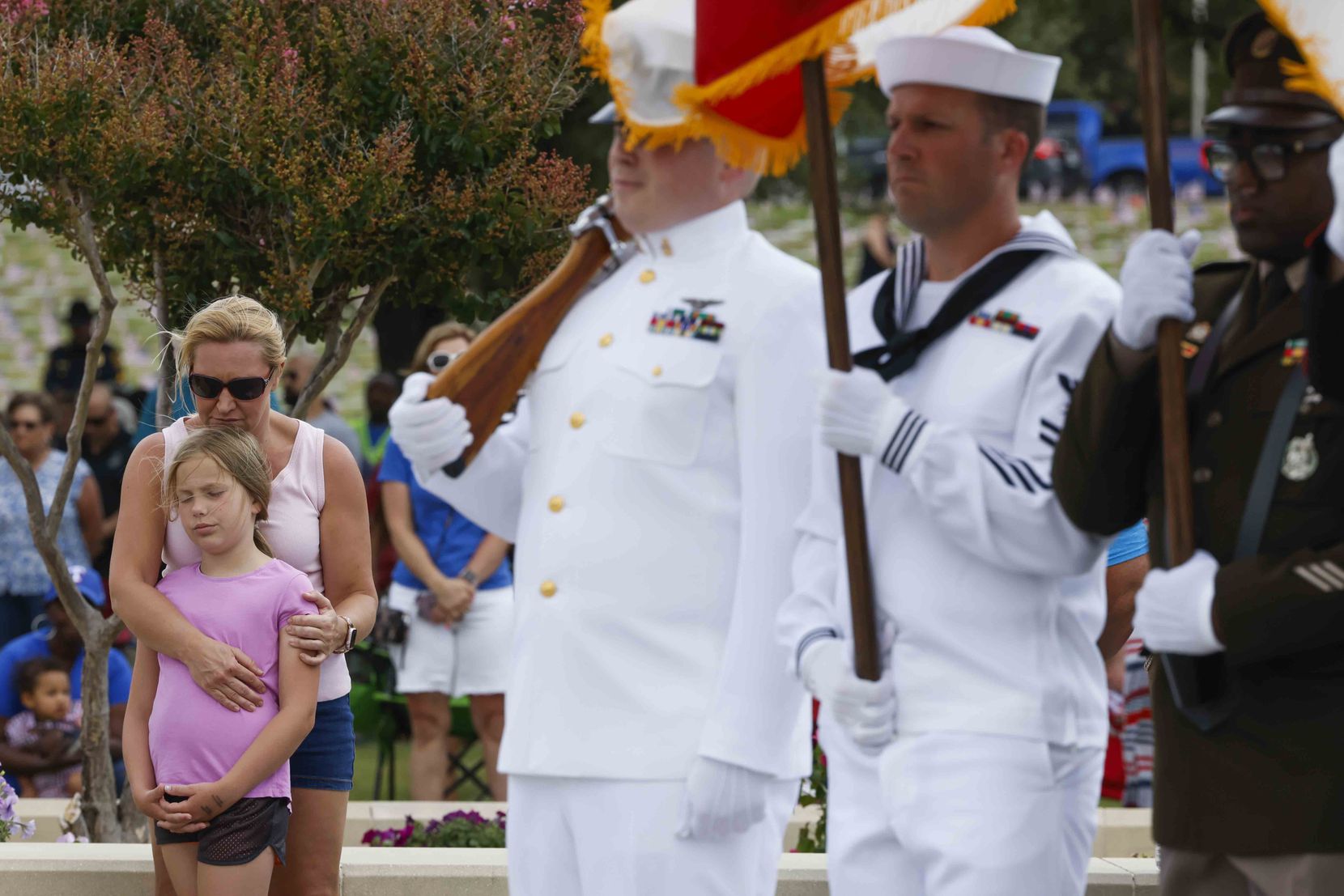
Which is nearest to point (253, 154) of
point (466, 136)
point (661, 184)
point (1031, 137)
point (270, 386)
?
point (466, 136)

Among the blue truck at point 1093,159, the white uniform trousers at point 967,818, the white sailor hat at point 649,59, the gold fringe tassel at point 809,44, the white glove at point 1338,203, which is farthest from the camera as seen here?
the blue truck at point 1093,159

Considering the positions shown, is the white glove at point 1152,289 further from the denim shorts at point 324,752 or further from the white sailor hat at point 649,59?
the denim shorts at point 324,752

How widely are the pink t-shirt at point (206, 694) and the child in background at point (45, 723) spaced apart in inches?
130

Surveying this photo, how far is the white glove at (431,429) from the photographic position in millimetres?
3596

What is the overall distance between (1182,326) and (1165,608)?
0.42 m

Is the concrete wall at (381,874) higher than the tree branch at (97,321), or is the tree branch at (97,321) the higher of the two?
the tree branch at (97,321)

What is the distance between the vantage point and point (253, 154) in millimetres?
5477

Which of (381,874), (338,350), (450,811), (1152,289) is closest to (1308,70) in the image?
(1152,289)

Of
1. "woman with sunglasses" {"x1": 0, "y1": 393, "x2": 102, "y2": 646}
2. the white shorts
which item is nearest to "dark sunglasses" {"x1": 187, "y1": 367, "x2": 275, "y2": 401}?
the white shorts

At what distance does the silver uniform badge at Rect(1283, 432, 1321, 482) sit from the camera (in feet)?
9.08

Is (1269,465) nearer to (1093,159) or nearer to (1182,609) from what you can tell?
(1182,609)

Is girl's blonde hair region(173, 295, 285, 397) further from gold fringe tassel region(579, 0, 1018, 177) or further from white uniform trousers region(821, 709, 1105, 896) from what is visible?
white uniform trousers region(821, 709, 1105, 896)

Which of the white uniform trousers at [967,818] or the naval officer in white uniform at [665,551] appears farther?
the naval officer in white uniform at [665,551]

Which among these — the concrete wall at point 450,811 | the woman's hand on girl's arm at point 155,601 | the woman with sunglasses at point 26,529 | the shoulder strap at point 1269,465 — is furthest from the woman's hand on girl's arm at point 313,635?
the woman with sunglasses at point 26,529
